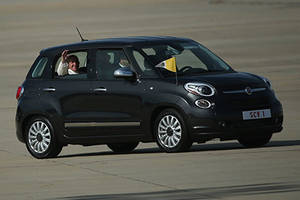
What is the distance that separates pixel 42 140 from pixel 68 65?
3.50 feet

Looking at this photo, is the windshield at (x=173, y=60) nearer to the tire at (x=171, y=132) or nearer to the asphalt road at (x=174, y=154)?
the tire at (x=171, y=132)

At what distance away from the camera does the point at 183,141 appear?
1566cm

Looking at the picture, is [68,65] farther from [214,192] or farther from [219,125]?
[214,192]

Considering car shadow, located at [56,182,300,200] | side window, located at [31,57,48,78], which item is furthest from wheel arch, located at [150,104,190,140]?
car shadow, located at [56,182,300,200]

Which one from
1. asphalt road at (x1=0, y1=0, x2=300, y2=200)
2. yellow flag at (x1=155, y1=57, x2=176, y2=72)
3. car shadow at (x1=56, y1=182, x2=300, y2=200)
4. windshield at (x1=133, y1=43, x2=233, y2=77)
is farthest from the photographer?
windshield at (x1=133, y1=43, x2=233, y2=77)

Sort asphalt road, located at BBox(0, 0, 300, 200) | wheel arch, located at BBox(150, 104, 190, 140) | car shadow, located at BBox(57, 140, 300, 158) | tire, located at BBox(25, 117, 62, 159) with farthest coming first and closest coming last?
tire, located at BBox(25, 117, 62, 159), car shadow, located at BBox(57, 140, 300, 158), wheel arch, located at BBox(150, 104, 190, 140), asphalt road, located at BBox(0, 0, 300, 200)

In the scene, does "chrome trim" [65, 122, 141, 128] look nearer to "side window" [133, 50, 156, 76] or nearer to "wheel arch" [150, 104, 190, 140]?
"wheel arch" [150, 104, 190, 140]

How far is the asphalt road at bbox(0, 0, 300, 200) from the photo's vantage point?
41.3ft

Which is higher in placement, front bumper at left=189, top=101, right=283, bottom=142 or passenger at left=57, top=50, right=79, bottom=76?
passenger at left=57, top=50, right=79, bottom=76

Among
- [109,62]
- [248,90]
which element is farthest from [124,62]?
[248,90]

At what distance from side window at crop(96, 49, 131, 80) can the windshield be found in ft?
0.68

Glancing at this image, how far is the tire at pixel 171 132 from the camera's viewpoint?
15633 millimetres

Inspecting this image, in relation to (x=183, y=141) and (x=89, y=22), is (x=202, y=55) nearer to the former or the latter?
(x=183, y=141)

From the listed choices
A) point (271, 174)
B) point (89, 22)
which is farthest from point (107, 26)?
point (271, 174)
